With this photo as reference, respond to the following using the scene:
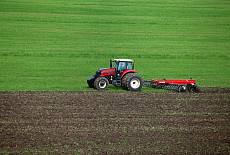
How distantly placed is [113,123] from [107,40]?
23.7m

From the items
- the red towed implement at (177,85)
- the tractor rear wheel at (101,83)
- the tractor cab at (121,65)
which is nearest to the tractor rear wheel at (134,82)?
the tractor cab at (121,65)

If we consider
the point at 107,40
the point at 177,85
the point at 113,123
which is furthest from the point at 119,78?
the point at 107,40

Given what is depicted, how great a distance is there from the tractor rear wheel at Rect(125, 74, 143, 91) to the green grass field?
11.1ft

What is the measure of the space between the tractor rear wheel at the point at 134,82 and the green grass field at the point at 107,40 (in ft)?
11.1

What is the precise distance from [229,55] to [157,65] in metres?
8.80

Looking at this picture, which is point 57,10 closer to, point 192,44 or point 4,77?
point 192,44

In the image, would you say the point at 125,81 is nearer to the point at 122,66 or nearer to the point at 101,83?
the point at 122,66

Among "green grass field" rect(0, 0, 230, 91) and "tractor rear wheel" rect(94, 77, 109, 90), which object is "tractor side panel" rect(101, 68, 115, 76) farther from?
"green grass field" rect(0, 0, 230, 91)

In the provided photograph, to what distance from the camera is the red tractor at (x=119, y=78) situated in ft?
51.3

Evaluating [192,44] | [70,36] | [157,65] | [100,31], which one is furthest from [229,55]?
[70,36]

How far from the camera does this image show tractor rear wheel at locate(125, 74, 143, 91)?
15466 millimetres

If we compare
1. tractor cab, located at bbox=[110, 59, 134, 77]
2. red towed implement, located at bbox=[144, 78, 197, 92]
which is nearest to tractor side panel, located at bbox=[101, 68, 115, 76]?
tractor cab, located at bbox=[110, 59, 134, 77]

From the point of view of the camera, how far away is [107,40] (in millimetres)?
32562

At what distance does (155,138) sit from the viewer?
812 centimetres
